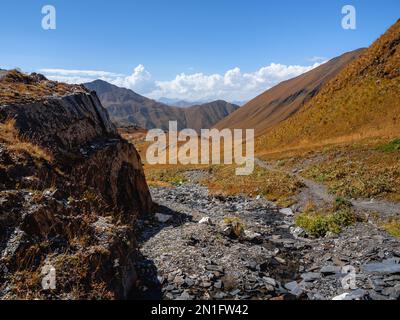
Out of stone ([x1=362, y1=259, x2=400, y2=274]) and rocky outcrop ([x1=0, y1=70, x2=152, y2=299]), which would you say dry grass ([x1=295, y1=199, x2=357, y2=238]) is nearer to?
stone ([x1=362, y1=259, x2=400, y2=274])

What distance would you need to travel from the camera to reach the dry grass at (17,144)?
15.9 meters

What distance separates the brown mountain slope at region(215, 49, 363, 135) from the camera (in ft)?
468

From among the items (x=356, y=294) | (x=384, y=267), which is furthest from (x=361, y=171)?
(x=356, y=294)

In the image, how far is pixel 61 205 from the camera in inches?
551

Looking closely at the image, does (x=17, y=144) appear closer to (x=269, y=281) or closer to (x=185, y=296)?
(x=185, y=296)

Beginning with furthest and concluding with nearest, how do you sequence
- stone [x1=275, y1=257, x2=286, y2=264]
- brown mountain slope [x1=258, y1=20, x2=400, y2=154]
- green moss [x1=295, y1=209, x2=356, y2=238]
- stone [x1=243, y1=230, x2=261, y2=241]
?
brown mountain slope [x1=258, y1=20, x2=400, y2=154] → green moss [x1=295, y1=209, x2=356, y2=238] → stone [x1=243, y1=230, x2=261, y2=241] → stone [x1=275, y1=257, x2=286, y2=264]

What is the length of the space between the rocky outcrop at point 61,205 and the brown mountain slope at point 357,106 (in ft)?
120

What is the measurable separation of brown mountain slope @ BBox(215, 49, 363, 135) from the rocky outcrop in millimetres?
114940

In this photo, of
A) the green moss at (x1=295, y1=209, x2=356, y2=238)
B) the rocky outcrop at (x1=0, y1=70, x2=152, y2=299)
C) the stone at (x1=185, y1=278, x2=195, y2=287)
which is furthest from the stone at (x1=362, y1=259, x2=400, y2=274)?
the rocky outcrop at (x1=0, y1=70, x2=152, y2=299)

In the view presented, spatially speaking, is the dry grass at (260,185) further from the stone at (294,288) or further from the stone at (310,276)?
the stone at (294,288)

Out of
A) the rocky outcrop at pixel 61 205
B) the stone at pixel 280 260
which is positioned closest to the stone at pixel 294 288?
the stone at pixel 280 260
